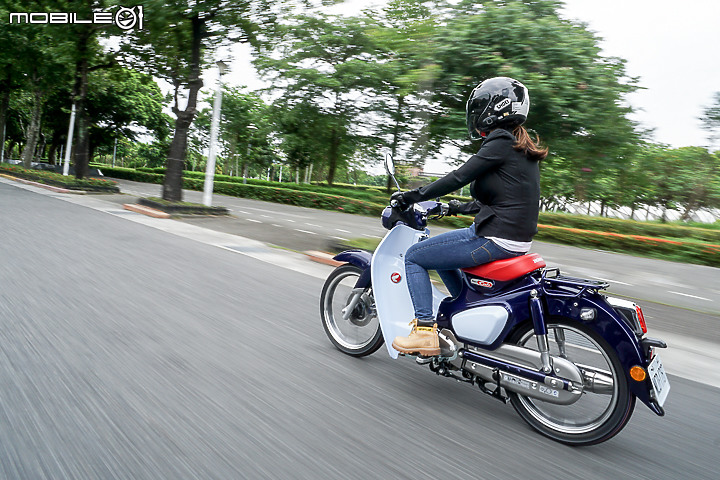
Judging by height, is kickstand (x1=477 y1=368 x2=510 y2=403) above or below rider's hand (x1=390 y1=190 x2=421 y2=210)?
below

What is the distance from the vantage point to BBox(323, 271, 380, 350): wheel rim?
13.4ft

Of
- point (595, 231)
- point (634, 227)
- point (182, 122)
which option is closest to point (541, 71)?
point (182, 122)

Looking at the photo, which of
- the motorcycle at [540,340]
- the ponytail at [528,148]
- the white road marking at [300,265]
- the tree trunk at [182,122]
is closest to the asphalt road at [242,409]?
the motorcycle at [540,340]

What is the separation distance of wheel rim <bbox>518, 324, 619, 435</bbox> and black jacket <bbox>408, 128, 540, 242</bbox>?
604 mm

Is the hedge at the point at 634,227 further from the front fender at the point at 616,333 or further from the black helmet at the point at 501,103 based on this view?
the front fender at the point at 616,333

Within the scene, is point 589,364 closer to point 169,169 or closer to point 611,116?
point 611,116

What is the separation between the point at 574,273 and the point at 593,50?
4.51 meters

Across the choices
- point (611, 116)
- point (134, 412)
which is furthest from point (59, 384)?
point (611, 116)

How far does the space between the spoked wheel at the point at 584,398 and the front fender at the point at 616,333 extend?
40 millimetres

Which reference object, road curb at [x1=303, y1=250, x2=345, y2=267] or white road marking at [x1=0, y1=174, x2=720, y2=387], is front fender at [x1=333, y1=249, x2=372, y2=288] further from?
road curb at [x1=303, y1=250, x2=345, y2=267]

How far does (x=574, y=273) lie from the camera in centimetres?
1147

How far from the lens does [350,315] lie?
4219 mm

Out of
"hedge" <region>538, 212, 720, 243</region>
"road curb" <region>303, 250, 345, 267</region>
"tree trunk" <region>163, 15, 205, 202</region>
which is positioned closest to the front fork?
"road curb" <region>303, 250, 345, 267</region>

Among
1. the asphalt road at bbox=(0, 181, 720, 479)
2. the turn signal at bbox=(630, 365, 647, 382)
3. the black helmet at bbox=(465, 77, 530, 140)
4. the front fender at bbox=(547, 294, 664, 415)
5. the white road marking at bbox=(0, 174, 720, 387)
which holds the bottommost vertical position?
the asphalt road at bbox=(0, 181, 720, 479)
